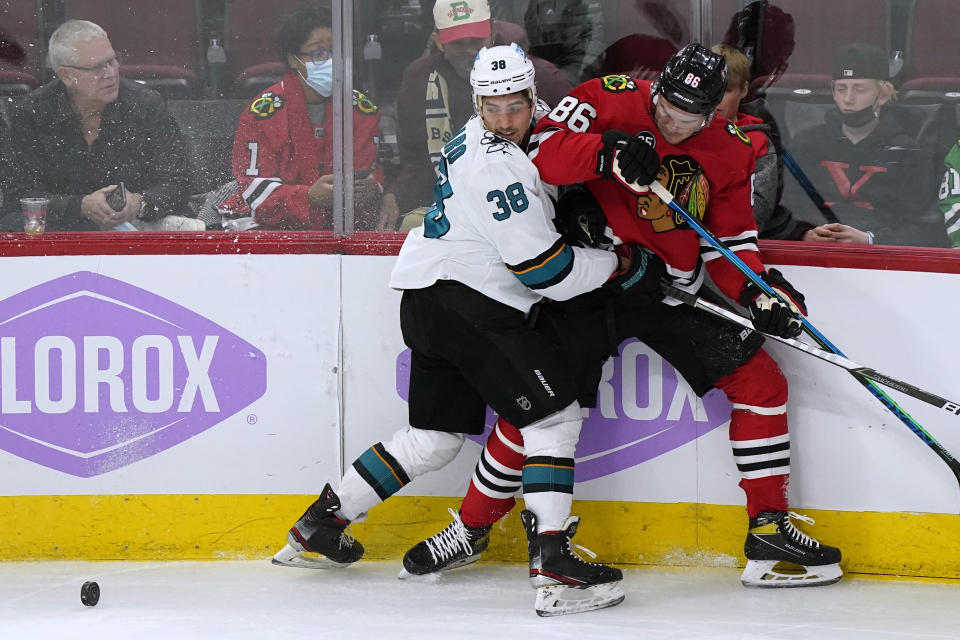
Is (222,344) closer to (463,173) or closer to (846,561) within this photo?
(463,173)

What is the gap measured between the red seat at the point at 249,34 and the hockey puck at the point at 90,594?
1247mm

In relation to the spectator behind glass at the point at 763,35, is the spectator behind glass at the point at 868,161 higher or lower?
lower

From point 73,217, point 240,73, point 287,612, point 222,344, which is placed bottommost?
point 287,612

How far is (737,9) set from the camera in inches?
113

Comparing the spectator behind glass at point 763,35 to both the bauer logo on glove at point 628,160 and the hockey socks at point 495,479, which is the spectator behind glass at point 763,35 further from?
the hockey socks at point 495,479

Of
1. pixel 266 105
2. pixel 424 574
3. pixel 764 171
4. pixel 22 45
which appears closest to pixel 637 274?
pixel 764 171

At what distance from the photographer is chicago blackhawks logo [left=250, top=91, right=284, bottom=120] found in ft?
9.64

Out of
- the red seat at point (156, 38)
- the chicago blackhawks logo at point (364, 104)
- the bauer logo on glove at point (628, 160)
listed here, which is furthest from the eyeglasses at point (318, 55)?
the bauer logo on glove at point (628, 160)

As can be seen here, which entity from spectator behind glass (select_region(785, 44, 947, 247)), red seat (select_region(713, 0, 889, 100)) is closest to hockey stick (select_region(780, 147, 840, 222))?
spectator behind glass (select_region(785, 44, 947, 247))

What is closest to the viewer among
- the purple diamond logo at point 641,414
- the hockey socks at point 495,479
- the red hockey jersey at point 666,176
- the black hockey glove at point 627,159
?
the black hockey glove at point 627,159

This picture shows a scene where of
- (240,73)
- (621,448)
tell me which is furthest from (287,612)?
(240,73)

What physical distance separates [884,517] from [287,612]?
57.0 inches

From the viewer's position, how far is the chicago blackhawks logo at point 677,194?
262 cm

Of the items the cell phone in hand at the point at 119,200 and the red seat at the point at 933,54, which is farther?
A: the cell phone in hand at the point at 119,200
